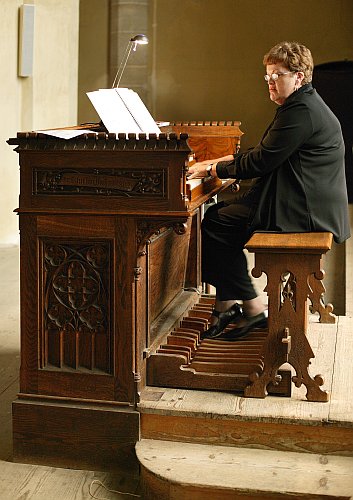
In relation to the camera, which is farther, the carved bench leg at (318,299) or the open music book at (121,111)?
the carved bench leg at (318,299)

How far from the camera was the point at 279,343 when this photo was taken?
343 cm

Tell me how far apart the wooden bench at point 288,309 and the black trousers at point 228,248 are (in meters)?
0.57

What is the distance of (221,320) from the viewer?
4.19 metres

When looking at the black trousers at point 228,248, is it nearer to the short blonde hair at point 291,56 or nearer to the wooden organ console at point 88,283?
the wooden organ console at point 88,283

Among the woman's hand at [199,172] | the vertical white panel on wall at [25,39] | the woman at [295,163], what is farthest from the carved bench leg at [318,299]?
the vertical white panel on wall at [25,39]

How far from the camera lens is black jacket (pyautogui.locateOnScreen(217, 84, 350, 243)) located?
3.71 metres

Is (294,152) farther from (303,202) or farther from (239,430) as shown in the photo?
Result: (239,430)

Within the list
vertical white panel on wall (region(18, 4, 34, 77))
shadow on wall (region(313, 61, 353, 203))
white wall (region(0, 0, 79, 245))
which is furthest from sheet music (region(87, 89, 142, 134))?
shadow on wall (region(313, 61, 353, 203))

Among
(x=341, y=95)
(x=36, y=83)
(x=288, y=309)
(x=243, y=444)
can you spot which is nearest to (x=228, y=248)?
(x=288, y=309)

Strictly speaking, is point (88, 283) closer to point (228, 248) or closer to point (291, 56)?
point (228, 248)

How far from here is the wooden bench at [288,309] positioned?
11.2ft

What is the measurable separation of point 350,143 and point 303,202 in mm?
9341

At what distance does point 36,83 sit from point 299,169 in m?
6.37

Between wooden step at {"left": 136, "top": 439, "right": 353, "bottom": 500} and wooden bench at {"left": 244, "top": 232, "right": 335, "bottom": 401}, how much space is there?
0.29 metres
